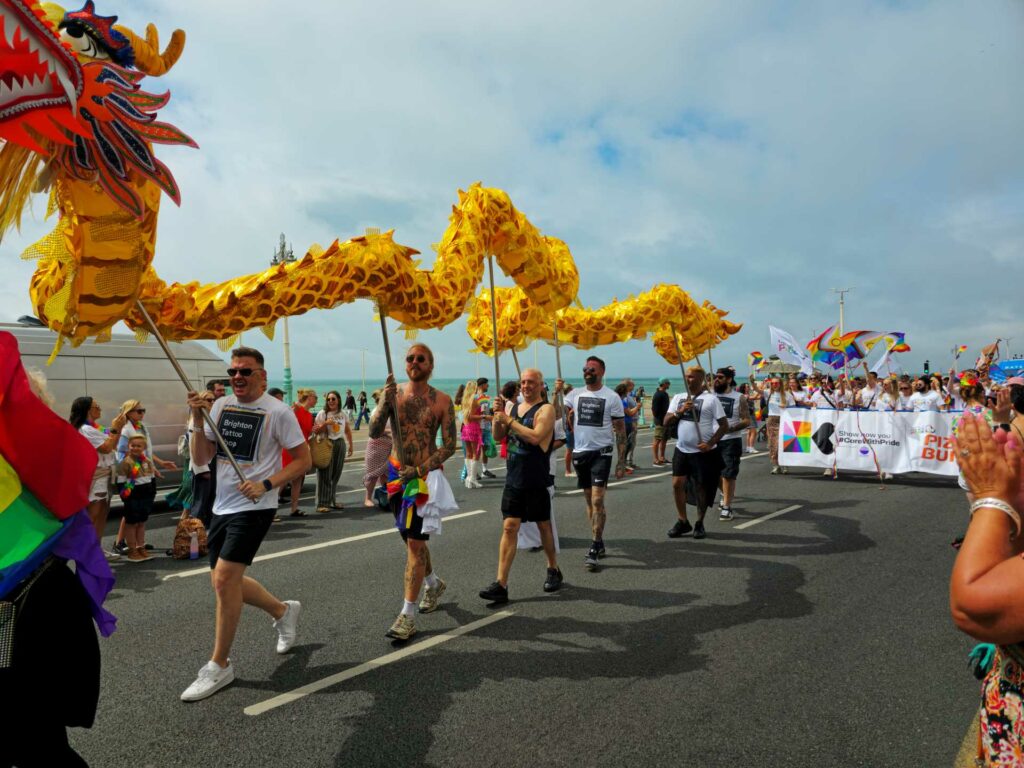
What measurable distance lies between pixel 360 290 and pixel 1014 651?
5.07 metres

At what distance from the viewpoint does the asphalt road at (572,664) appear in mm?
3090

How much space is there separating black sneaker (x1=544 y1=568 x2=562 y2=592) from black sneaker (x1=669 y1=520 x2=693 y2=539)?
2.35 m

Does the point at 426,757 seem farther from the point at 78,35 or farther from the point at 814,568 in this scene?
the point at 814,568

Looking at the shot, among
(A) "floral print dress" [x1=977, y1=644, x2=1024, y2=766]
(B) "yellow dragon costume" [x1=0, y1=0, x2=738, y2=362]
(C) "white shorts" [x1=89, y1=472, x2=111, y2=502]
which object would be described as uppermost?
(B) "yellow dragon costume" [x1=0, y1=0, x2=738, y2=362]

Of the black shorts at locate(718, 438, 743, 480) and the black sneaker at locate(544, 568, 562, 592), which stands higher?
the black shorts at locate(718, 438, 743, 480)

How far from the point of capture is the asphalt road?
10.1 feet

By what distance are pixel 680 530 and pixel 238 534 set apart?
5157mm

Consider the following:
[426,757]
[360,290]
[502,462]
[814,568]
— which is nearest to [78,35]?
[360,290]

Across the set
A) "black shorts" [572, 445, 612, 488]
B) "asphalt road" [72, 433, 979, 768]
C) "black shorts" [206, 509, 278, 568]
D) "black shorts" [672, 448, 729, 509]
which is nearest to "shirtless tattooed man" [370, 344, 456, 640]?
"asphalt road" [72, 433, 979, 768]

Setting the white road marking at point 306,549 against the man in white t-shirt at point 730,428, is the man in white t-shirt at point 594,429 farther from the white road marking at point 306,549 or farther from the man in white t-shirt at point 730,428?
the white road marking at point 306,549

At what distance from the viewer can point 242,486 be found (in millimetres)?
3793

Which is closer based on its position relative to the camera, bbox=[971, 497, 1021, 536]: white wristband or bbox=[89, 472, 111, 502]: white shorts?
bbox=[971, 497, 1021, 536]: white wristband

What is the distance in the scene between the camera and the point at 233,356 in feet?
13.6

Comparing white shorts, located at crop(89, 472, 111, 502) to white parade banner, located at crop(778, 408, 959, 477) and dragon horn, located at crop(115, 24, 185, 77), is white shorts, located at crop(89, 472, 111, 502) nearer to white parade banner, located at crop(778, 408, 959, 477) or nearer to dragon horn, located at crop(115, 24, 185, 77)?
dragon horn, located at crop(115, 24, 185, 77)
